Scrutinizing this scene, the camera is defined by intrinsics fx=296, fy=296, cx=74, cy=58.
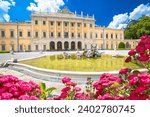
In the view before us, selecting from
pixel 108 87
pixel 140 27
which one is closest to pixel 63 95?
pixel 108 87

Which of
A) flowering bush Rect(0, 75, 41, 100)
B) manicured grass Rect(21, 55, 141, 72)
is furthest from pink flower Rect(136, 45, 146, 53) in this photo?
manicured grass Rect(21, 55, 141, 72)

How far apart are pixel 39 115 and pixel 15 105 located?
0.34ft

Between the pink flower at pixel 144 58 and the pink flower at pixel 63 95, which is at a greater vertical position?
the pink flower at pixel 144 58

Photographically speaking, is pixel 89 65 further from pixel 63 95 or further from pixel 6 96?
pixel 6 96

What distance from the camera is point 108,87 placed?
4.84 ft

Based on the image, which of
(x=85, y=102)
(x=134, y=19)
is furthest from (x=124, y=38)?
(x=85, y=102)

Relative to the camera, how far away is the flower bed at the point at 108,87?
45.9 inches

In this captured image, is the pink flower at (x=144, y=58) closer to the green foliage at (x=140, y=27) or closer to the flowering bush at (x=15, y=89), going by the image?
the flowering bush at (x=15, y=89)

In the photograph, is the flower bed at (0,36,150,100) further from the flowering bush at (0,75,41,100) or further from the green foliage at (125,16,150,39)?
the green foliage at (125,16,150,39)

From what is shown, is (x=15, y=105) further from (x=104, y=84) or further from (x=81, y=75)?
(x=81, y=75)

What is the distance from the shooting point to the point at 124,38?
369 centimetres

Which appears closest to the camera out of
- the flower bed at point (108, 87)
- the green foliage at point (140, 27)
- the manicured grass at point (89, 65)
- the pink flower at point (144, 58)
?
the flower bed at point (108, 87)

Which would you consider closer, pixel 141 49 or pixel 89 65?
pixel 141 49

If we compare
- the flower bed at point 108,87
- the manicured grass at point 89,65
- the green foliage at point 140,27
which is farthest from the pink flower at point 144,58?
the manicured grass at point 89,65
